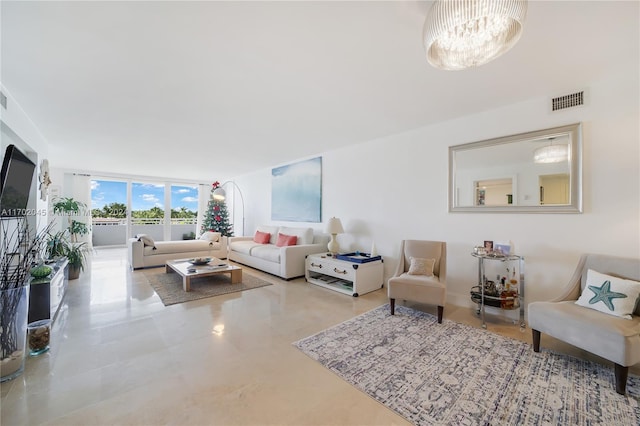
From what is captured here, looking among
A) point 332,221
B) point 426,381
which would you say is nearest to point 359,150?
point 332,221

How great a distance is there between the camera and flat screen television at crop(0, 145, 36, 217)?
7.81 ft

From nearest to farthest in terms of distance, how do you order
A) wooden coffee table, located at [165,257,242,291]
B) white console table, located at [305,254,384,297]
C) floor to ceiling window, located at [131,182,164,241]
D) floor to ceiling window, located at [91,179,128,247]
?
white console table, located at [305,254,384,297]
wooden coffee table, located at [165,257,242,291]
floor to ceiling window, located at [91,179,128,247]
floor to ceiling window, located at [131,182,164,241]

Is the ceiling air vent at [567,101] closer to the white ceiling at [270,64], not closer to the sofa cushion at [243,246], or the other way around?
the white ceiling at [270,64]

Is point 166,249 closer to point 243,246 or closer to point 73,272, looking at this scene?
point 73,272

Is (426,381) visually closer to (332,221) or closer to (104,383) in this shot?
(104,383)

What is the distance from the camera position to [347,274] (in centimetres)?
374

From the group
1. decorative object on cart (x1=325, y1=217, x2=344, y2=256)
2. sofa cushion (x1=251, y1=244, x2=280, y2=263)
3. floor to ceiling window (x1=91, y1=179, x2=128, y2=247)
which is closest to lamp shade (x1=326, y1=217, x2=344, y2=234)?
decorative object on cart (x1=325, y1=217, x2=344, y2=256)

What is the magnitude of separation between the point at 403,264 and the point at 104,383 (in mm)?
3067

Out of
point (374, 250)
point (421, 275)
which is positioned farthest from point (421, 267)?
point (374, 250)

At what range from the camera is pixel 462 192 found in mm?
3293

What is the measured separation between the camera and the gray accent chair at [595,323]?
1679 mm

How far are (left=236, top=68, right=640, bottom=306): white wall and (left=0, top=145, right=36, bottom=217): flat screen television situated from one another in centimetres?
402

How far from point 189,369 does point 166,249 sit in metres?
4.24

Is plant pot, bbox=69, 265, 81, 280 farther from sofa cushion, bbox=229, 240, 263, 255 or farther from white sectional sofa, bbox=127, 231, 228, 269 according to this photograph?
sofa cushion, bbox=229, 240, 263, 255
